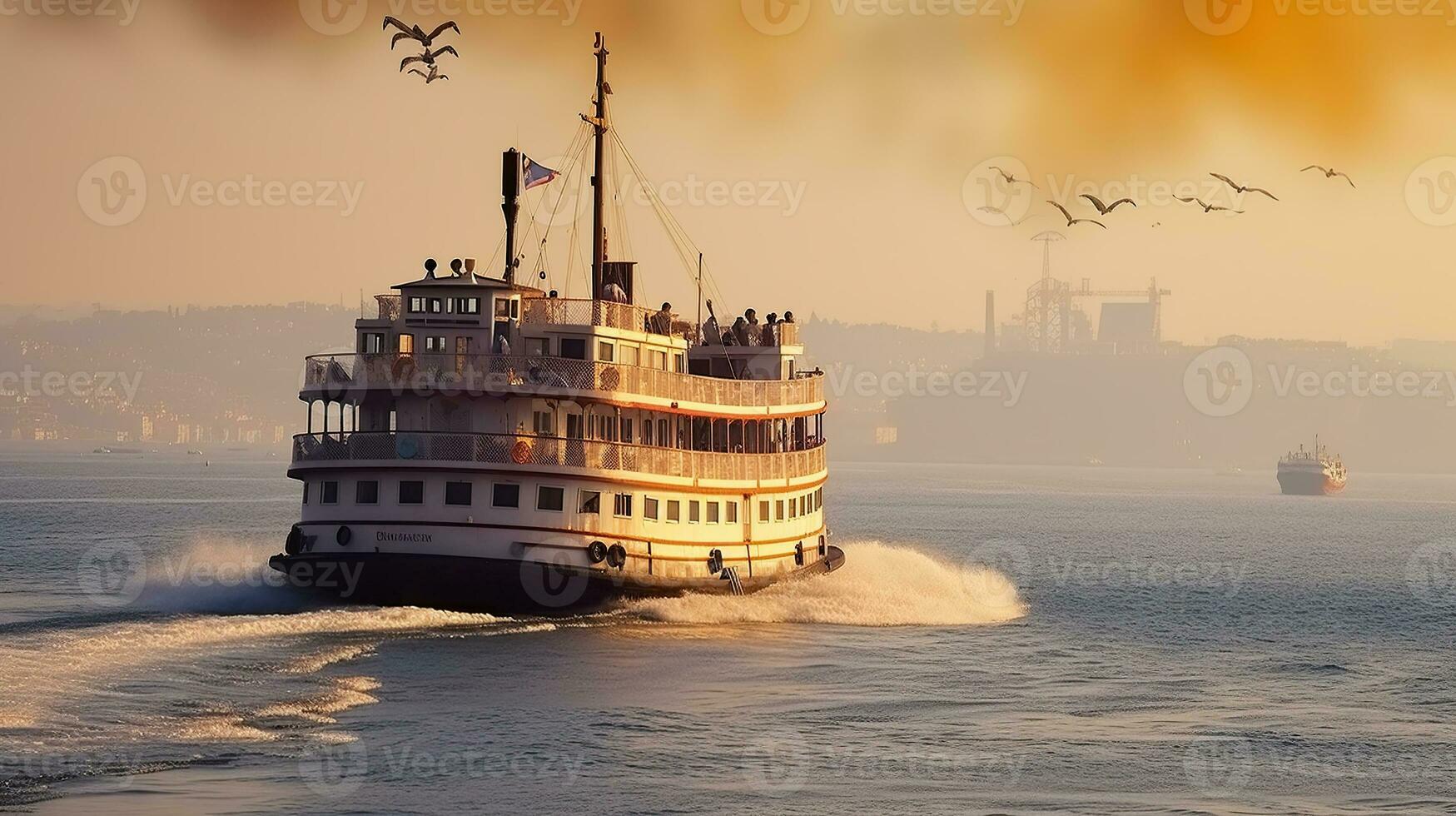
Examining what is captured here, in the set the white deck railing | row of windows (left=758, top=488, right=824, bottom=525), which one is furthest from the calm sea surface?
the white deck railing

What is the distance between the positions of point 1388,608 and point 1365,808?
1694 inches

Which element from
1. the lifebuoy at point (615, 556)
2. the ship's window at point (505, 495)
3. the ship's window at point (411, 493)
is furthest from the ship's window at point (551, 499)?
the ship's window at point (411, 493)

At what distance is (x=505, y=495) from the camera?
48281mm

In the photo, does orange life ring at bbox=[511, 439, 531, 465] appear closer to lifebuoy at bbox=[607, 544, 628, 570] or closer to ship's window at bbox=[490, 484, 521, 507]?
ship's window at bbox=[490, 484, 521, 507]

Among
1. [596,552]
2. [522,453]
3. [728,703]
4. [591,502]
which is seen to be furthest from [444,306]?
[728,703]

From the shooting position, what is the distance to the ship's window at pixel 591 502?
49500 mm

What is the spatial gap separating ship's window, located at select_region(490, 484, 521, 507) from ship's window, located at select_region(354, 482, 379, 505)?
112 inches

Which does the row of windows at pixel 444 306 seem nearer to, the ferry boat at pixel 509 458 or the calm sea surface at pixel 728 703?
the ferry boat at pixel 509 458

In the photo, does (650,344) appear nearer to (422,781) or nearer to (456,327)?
(456,327)

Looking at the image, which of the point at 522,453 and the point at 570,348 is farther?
the point at 570,348

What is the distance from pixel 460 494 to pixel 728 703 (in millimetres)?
11275

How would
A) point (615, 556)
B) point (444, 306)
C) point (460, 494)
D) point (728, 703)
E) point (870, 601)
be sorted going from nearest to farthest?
1. point (728, 703)
2. point (460, 494)
3. point (615, 556)
4. point (444, 306)
5. point (870, 601)

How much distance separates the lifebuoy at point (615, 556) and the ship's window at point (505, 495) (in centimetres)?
302

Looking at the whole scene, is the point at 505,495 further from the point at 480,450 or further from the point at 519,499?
the point at 480,450
